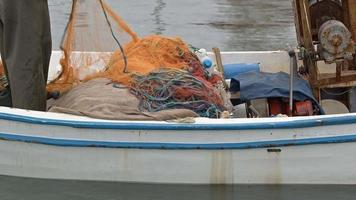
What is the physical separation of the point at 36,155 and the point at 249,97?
1772 mm

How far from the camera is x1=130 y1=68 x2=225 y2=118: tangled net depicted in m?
6.43

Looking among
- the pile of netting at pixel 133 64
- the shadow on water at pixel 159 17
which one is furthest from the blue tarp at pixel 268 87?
the shadow on water at pixel 159 17

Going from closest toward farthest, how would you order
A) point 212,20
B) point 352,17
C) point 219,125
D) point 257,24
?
point 219,125
point 352,17
point 257,24
point 212,20

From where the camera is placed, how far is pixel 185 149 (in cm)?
613

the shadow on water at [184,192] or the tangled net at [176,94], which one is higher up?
the tangled net at [176,94]

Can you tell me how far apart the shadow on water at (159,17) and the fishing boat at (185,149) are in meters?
9.46

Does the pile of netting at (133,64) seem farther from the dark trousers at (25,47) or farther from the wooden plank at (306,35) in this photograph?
the wooden plank at (306,35)

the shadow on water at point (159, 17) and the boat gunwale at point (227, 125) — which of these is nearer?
the boat gunwale at point (227, 125)

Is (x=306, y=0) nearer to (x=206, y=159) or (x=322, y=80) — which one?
(x=322, y=80)

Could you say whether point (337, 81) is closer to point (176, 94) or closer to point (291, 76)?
point (291, 76)

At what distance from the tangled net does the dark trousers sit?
0.75m

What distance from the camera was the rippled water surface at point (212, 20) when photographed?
49.7ft

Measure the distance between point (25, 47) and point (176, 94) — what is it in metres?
1.21

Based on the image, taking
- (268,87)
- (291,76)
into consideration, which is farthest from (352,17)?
(268,87)
